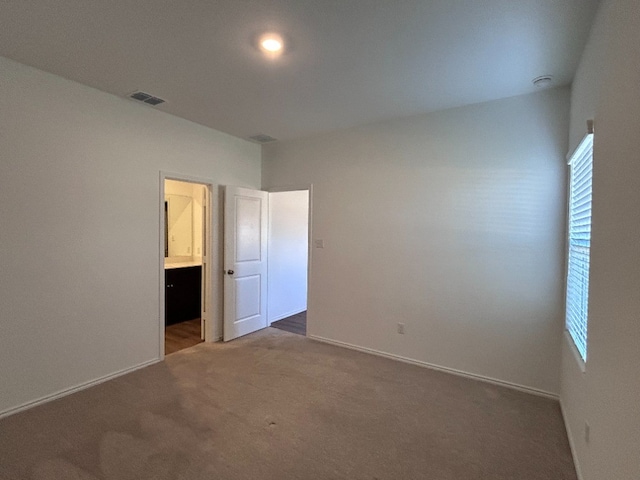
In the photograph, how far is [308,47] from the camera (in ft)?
7.41

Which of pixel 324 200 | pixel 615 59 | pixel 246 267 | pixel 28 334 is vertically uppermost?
pixel 615 59

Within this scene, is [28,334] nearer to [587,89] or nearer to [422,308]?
[422,308]

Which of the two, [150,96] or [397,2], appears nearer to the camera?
[397,2]

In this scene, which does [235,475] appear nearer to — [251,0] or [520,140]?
[251,0]

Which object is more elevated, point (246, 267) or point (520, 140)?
point (520, 140)

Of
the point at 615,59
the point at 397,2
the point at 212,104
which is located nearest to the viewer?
the point at 615,59

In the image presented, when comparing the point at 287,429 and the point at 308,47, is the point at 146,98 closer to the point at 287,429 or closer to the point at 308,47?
the point at 308,47

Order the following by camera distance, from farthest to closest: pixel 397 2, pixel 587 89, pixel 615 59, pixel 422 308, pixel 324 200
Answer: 1. pixel 324 200
2. pixel 422 308
3. pixel 587 89
4. pixel 397 2
5. pixel 615 59

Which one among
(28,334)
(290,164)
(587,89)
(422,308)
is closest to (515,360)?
(422,308)

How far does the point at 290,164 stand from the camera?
4.59 meters

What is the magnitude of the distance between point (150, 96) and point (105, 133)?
21.5 inches

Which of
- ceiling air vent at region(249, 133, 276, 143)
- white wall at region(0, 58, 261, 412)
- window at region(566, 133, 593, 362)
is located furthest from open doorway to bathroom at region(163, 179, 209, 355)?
window at region(566, 133, 593, 362)

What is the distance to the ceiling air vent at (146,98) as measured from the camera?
3.06 meters

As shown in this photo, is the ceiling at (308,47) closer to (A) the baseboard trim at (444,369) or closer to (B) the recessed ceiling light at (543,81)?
(B) the recessed ceiling light at (543,81)
